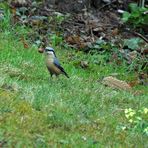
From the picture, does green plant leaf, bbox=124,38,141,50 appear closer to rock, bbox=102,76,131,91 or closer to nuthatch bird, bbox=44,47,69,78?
rock, bbox=102,76,131,91

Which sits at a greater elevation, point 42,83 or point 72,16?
point 42,83

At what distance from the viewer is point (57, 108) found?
703 cm

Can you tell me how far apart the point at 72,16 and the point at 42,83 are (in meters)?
5.49

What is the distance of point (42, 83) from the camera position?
8.48 meters

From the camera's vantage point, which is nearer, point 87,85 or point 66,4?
point 87,85

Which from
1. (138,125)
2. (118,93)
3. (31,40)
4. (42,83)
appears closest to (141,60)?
(31,40)

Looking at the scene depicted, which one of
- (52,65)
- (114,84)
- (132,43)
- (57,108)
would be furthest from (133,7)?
(57,108)

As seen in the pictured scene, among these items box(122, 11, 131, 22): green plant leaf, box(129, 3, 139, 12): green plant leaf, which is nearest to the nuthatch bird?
box(122, 11, 131, 22): green plant leaf

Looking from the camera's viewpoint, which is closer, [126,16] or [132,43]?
[132,43]

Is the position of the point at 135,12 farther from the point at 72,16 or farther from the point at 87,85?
the point at 87,85

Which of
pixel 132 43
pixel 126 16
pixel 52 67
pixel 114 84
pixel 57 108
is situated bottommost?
pixel 132 43

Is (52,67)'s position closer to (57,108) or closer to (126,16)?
(57,108)

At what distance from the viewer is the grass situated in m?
6.21

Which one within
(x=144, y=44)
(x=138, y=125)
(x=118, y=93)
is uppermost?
(x=138, y=125)
